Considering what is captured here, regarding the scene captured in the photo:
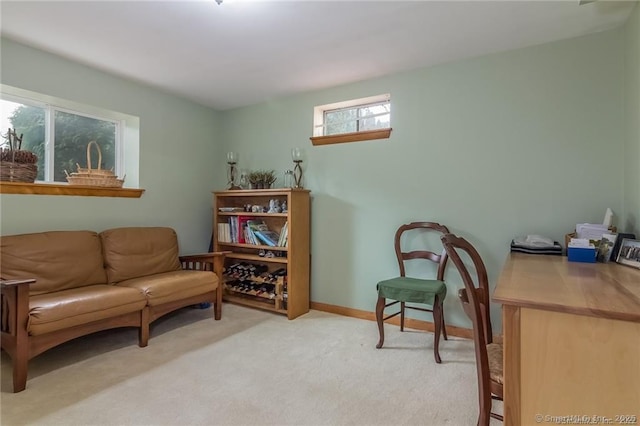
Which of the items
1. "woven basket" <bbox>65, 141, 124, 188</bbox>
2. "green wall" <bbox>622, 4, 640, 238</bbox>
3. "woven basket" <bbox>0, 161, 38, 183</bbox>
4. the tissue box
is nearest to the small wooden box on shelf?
"woven basket" <bbox>65, 141, 124, 188</bbox>

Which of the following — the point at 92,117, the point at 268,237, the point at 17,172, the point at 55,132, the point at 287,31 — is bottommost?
the point at 268,237

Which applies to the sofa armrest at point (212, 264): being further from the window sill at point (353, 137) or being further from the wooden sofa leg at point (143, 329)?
the window sill at point (353, 137)

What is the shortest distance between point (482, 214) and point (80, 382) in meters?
2.99

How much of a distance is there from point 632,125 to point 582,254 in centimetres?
92

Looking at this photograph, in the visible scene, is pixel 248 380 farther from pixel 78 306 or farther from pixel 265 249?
pixel 265 249

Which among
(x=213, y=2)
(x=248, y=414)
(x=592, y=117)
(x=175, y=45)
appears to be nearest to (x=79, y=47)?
(x=175, y=45)

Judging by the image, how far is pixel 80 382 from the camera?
6.29 ft

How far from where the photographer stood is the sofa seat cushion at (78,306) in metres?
1.91

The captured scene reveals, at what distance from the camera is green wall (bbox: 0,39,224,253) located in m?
2.48

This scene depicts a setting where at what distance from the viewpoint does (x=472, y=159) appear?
2.64m

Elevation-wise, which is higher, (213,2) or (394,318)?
(213,2)

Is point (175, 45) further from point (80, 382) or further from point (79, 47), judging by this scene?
point (80, 382)

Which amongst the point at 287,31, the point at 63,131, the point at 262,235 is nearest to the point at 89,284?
the point at 63,131

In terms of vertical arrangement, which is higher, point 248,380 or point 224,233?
point 224,233
